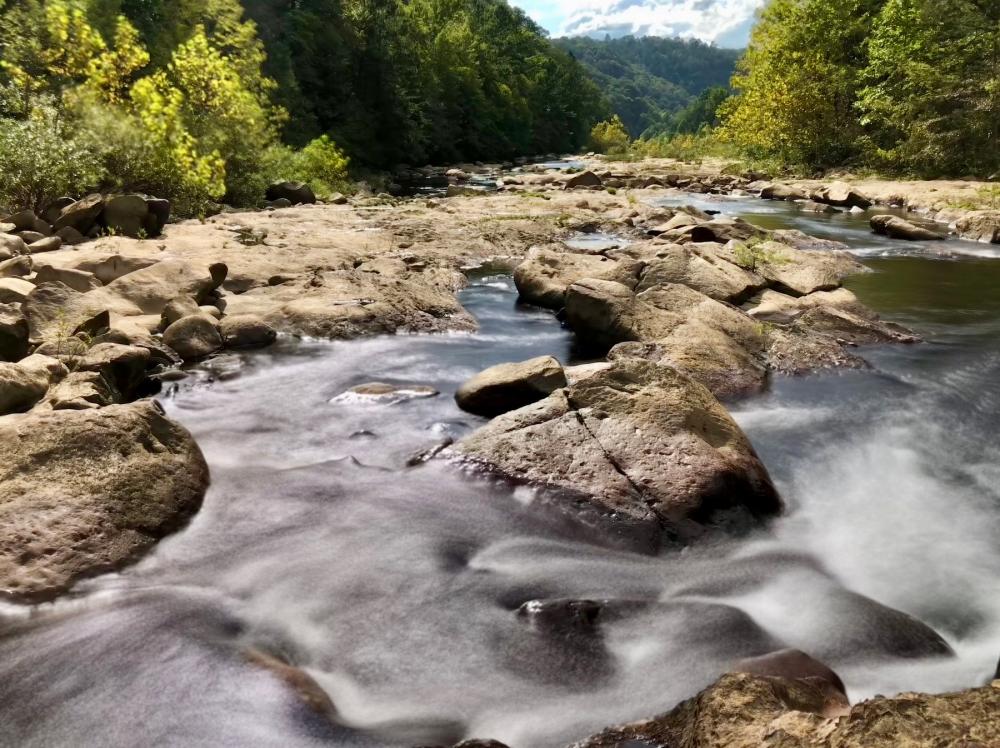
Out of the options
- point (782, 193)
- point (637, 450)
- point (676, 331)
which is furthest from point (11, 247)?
point (782, 193)

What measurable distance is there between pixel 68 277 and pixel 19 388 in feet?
14.2

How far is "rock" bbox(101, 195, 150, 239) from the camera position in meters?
14.5

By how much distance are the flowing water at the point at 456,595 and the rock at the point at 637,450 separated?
0.31 metres

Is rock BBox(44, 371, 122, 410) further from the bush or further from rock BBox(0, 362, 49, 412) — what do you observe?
the bush

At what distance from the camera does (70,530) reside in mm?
4789

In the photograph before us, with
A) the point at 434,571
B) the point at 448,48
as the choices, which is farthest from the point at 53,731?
the point at 448,48

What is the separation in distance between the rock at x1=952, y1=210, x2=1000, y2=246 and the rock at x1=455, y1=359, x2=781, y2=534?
55.3 ft

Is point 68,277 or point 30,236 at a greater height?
point 30,236

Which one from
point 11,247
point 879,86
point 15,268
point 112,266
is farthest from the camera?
point 879,86

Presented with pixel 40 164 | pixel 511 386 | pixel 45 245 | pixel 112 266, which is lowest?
pixel 511 386

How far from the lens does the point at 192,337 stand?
9.31 meters

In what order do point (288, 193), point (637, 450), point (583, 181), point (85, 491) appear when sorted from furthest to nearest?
point (583, 181) → point (288, 193) → point (637, 450) → point (85, 491)

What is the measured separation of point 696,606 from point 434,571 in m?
1.78

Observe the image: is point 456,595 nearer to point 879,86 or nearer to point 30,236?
point 30,236
